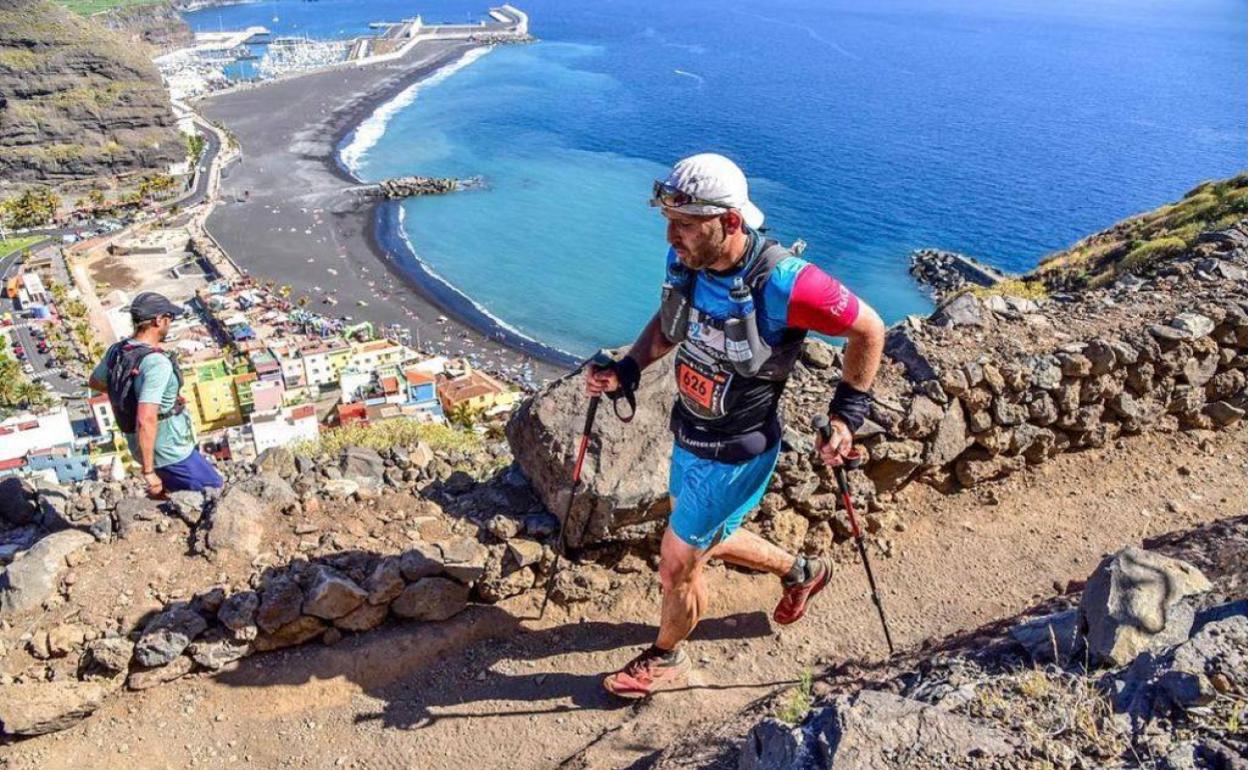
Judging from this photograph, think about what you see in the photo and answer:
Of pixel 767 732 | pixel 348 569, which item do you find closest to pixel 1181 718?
pixel 767 732

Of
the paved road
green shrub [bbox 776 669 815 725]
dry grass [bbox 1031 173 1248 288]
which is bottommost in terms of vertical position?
the paved road

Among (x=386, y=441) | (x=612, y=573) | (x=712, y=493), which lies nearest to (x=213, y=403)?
(x=386, y=441)

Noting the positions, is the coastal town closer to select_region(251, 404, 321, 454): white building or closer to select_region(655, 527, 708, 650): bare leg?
select_region(251, 404, 321, 454): white building

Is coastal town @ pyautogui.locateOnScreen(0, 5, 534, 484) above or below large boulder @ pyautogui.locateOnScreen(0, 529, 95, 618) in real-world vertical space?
below

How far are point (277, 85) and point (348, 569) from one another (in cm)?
11526

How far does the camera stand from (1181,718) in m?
2.49

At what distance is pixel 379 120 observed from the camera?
9106 centimetres

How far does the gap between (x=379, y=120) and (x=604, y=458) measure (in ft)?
307

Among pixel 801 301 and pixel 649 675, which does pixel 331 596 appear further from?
pixel 801 301

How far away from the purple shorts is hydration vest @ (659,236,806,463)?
153 inches

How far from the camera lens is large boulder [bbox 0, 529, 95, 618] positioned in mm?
5059

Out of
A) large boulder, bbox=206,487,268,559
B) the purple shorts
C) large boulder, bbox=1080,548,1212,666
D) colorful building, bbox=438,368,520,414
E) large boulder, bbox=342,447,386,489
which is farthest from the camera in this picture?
colorful building, bbox=438,368,520,414

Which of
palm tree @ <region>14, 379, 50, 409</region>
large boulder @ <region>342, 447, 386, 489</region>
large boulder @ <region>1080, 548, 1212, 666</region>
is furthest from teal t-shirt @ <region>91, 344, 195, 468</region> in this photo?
palm tree @ <region>14, 379, 50, 409</region>

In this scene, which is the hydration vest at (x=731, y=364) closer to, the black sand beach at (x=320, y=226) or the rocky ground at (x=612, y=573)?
the rocky ground at (x=612, y=573)
